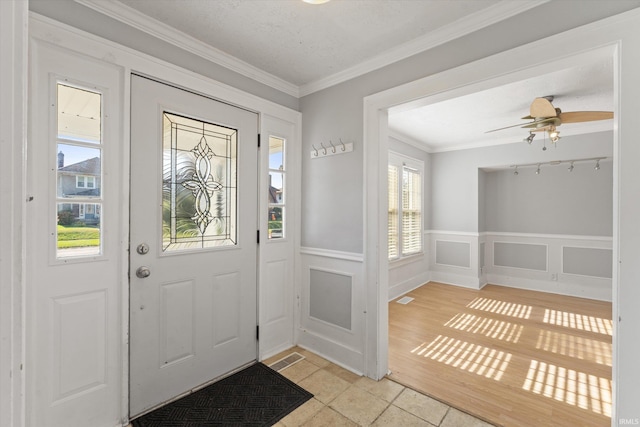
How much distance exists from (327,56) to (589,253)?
522cm

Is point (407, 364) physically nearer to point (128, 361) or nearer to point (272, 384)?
point (272, 384)

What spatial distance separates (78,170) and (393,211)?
3.93 m

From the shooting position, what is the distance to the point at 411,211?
201 inches

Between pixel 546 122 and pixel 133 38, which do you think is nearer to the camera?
pixel 133 38

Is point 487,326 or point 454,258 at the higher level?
point 454,258

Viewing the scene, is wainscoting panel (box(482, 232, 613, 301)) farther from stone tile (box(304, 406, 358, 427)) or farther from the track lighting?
stone tile (box(304, 406, 358, 427))

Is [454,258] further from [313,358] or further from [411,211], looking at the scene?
[313,358]

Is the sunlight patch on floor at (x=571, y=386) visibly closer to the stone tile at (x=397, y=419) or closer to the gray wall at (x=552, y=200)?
the stone tile at (x=397, y=419)

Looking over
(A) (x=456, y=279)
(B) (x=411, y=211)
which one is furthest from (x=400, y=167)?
(A) (x=456, y=279)

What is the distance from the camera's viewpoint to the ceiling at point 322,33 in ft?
5.74

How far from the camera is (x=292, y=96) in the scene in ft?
→ 9.42

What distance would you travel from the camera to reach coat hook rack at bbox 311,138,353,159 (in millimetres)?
2528

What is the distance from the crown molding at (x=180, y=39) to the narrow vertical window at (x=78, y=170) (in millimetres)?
518

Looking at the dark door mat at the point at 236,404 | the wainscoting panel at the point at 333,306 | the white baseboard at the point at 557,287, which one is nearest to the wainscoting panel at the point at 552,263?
the white baseboard at the point at 557,287
